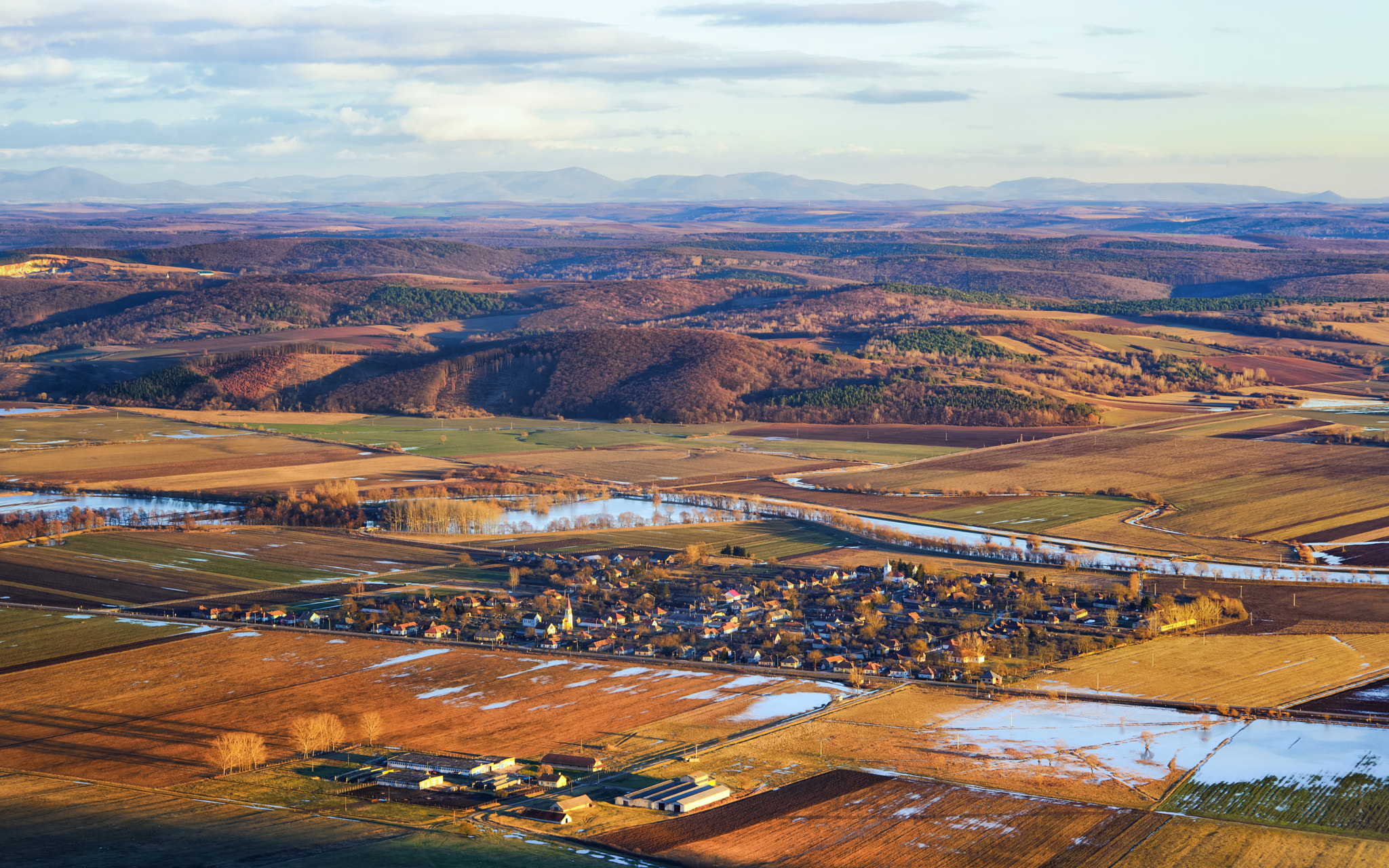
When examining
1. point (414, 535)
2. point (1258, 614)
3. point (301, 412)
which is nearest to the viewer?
point (1258, 614)

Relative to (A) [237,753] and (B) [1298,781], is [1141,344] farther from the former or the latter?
(A) [237,753]

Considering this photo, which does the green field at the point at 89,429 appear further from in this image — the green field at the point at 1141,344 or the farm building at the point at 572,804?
the green field at the point at 1141,344

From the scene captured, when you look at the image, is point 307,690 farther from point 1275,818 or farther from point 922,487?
point 922,487

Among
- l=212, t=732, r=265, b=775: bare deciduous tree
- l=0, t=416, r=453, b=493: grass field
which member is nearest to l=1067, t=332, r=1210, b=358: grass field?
l=0, t=416, r=453, b=493: grass field

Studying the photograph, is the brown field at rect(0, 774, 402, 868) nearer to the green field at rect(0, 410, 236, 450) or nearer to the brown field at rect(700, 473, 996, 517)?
the brown field at rect(700, 473, 996, 517)

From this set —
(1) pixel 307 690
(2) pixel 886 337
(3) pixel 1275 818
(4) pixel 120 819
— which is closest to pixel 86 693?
(1) pixel 307 690

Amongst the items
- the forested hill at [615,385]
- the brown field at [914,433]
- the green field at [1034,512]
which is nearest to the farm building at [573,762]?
the green field at [1034,512]

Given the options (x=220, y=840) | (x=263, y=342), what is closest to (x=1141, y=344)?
(x=263, y=342)
